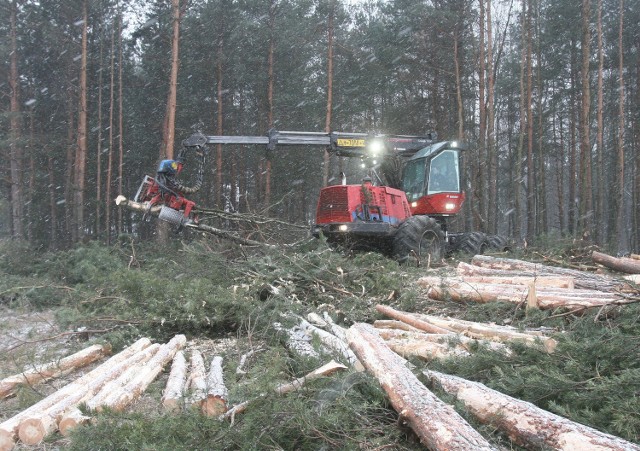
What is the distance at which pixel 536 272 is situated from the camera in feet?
26.3

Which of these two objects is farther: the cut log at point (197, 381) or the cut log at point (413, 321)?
the cut log at point (413, 321)

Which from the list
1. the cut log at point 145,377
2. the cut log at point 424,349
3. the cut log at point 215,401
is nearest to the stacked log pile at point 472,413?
the cut log at point 424,349

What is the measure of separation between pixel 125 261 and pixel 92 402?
8513 mm

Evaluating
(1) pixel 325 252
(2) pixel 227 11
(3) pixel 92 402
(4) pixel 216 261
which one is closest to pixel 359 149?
(1) pixel 325 252

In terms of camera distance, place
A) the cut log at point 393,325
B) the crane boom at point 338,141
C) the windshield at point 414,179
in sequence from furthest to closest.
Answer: the windshield at point 414,179, the crane boom at point 338,141, the cut log at point 393,325

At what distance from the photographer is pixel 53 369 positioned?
4992mm

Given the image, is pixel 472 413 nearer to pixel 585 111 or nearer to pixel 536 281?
pixel 536 281

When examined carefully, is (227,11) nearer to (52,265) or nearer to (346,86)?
(346,86)

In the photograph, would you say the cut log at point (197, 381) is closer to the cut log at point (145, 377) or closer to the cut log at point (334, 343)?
the cut log at point (145, 377)

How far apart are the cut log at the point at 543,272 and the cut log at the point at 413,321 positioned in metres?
2.28

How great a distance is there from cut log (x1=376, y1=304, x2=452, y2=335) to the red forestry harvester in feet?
8.17

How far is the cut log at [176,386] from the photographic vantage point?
12.7 ft

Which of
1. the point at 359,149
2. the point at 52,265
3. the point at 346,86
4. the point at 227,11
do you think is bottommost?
the point at 52,265

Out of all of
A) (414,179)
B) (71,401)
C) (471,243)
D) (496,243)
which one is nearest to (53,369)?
(71,401)
